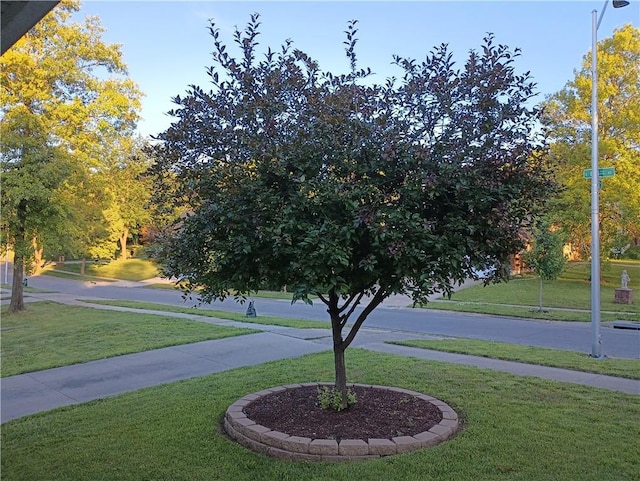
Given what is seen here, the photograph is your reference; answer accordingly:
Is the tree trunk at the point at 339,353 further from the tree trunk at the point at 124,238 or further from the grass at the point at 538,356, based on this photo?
the tree trunk at the point at 124,238

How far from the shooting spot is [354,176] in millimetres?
4371

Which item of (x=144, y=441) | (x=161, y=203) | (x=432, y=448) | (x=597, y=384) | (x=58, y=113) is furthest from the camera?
(x=58, y=113)

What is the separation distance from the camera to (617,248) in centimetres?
2389

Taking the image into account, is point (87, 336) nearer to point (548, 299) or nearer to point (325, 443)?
point (325, 443)

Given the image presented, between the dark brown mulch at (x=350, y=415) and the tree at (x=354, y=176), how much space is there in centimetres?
131

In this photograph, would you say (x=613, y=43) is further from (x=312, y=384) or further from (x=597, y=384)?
(x=312, y=384)

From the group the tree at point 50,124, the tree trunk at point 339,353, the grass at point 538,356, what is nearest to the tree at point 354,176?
the tree trunk at point 339,353

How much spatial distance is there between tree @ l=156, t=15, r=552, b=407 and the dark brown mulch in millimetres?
1310

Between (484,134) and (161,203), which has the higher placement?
(484,134)

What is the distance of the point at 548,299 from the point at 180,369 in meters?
18.0

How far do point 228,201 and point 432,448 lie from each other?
2.78m

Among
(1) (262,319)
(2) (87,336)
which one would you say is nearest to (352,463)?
(2) (87,336)

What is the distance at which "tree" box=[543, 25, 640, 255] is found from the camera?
22.2 meters

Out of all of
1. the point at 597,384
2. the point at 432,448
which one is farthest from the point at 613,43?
the point at 432,448
